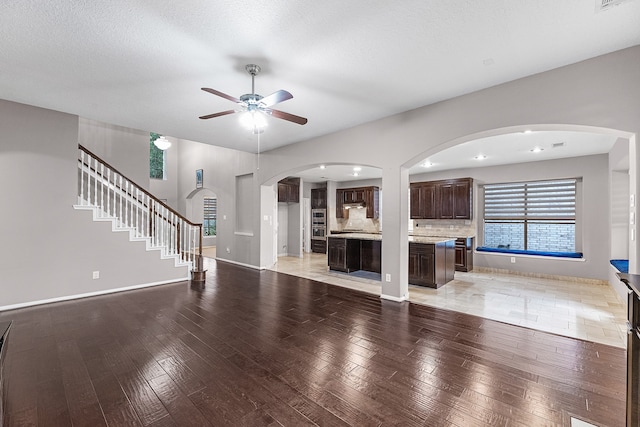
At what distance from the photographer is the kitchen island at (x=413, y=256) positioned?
5.31 meters

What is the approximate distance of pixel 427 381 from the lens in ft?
7.47

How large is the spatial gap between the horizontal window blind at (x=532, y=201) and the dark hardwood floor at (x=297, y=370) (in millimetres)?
4560

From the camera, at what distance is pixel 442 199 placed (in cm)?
775

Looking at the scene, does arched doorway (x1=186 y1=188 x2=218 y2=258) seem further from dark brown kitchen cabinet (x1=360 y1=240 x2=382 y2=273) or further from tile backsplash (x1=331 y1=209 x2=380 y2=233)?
dark brown kitchen cabinet (x1=360 y1=240 x2=382 y2=273)

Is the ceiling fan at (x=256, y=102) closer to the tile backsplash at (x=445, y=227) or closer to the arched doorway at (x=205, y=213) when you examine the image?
the tile backsplash at (x=445, y=227)

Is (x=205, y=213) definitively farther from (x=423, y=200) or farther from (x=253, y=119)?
(x=253, y=119)

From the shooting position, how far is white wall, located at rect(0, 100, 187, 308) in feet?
13.0

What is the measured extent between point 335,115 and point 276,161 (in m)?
2.52

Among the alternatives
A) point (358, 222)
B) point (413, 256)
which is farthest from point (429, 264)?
point (358, 222)

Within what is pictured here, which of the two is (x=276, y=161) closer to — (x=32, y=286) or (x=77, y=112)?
(x=77, y=112)

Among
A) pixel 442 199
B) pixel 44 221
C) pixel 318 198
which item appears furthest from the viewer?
pixel 318 198

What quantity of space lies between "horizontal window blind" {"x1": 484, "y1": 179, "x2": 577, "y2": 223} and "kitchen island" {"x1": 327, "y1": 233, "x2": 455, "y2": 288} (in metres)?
2.22

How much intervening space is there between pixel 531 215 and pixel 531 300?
3.15 meters

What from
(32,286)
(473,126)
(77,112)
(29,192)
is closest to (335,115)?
(473,126)
